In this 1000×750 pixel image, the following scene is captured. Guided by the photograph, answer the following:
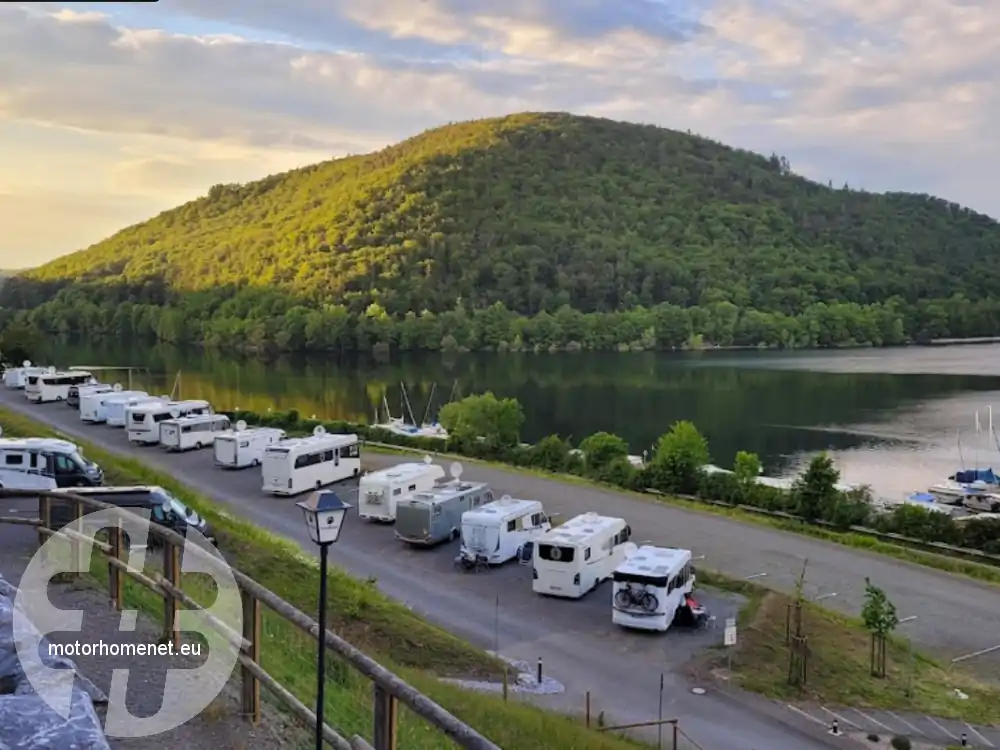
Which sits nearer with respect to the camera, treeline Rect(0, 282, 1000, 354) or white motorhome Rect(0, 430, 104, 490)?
white motorhome Rect(0, 430, 104, 490)

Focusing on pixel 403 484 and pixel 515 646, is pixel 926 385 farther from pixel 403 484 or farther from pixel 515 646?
pixel 515 646

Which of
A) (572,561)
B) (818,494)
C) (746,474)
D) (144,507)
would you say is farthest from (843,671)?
(746,474)

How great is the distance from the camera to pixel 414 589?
46.4 ft

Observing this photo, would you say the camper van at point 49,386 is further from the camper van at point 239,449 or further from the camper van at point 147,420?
the camper van at point 239,449

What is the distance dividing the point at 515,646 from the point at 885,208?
163 meters

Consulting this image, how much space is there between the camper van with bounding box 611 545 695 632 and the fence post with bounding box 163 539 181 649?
28.7 feet

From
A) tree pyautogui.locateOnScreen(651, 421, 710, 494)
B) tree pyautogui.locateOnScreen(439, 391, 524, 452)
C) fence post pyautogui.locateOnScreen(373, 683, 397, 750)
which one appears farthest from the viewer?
tree pyautogui.locateOnScreen(439, 391, 524, 452)

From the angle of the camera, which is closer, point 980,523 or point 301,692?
point 301,692

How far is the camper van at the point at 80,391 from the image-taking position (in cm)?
2967

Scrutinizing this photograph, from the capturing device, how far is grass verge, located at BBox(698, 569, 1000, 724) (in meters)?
10.6

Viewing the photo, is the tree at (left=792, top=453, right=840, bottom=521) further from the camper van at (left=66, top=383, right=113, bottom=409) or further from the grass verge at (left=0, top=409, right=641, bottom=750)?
the camper van at (left=66, top=383, right=113, bottom=409)

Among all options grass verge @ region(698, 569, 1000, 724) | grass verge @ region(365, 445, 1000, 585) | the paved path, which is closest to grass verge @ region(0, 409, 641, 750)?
the paved path

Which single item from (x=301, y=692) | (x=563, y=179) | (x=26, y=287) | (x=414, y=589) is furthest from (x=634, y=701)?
(x=563, y=179)

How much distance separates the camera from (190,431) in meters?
24.9
